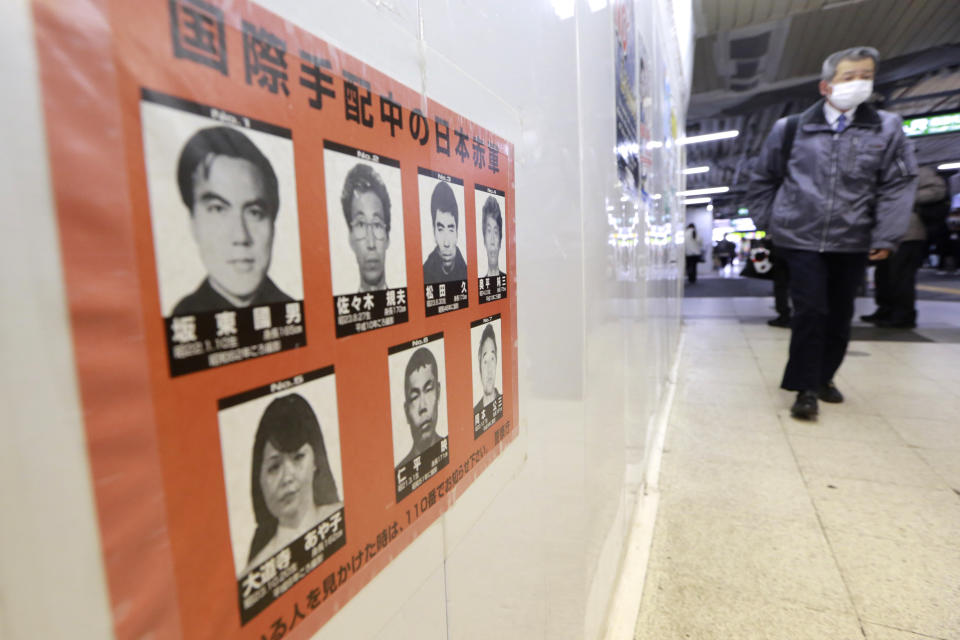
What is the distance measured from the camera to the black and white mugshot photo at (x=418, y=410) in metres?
0.35

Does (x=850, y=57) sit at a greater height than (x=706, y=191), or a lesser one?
lesser

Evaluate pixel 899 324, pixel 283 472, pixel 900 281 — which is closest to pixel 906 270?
pixel 900 281

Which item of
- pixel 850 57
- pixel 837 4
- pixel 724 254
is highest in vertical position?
pixel 837 4

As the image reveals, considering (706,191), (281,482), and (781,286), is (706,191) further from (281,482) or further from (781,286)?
(281,482)

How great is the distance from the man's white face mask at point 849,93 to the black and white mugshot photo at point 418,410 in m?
2.28

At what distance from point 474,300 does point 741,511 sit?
1411 mm

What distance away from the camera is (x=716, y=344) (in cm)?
387

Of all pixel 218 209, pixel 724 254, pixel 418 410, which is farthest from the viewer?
pixel 724 254

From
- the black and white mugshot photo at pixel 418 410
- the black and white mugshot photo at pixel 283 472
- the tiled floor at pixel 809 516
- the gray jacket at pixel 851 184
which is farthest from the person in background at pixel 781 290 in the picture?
the black and white mugshot photo at pixel 283 472

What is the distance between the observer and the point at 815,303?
2.00 metres

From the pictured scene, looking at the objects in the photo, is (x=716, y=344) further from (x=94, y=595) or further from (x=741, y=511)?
(x=94, y=595)

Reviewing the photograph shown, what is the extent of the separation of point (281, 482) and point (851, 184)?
237 cm

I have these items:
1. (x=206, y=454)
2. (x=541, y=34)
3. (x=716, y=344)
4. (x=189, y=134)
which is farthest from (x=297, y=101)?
(x=716, y=344)

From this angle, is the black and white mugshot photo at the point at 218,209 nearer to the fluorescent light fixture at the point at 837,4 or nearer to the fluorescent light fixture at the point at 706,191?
the fluorescent light fixture at the point at 837,4
